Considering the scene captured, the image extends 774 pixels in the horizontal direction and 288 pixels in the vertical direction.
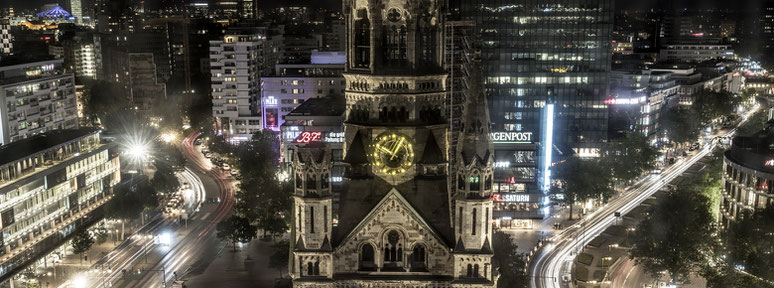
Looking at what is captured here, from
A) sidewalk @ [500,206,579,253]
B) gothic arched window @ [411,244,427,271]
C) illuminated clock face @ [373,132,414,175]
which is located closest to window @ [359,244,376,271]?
gothic arched window @ [411,244,427,271]

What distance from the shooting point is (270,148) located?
194 m

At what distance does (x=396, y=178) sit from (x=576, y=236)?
310 ft

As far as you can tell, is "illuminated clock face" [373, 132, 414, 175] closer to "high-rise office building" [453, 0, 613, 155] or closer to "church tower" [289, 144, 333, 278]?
"church tower" [289, 144, 333, 278]

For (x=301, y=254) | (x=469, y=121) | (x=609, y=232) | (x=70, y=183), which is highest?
(x=469, y=121)

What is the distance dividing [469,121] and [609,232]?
9602 cm

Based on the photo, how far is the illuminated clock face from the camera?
58.5m

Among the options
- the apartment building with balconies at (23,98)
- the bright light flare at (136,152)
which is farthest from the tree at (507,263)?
the apartment building with balconies at (23,98)

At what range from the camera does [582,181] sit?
16050 centimetres

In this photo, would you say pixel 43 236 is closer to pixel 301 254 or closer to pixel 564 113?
pixel 301 254

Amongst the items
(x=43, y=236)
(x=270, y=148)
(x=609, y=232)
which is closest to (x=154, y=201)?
(x=43, y=236)

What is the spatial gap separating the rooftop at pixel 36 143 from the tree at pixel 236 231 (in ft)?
103

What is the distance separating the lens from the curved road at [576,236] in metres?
125

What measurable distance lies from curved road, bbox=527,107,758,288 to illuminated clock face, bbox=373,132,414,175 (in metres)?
67.5

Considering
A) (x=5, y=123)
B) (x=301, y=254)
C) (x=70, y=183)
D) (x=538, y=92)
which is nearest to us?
(x=301, y=254)
